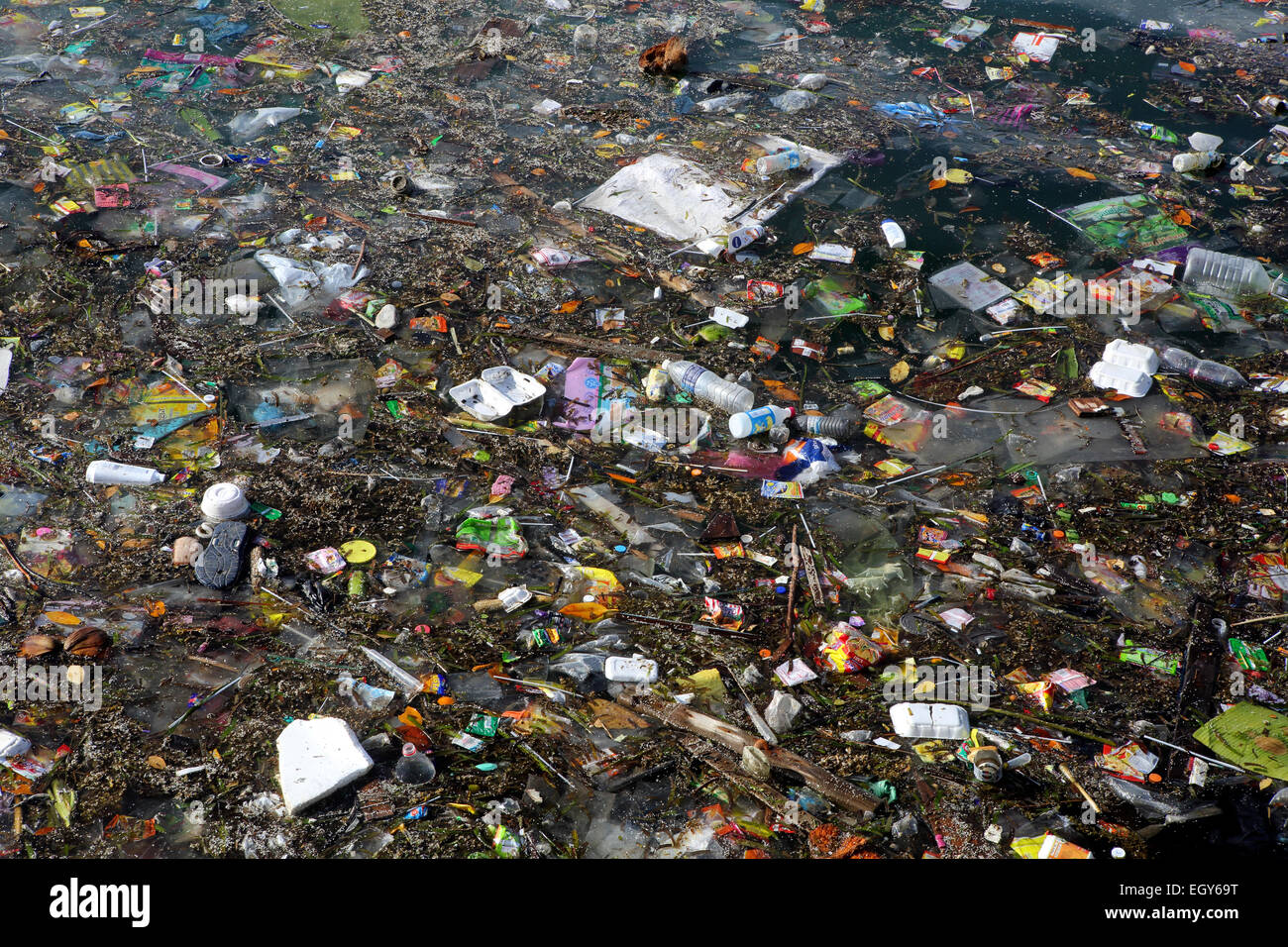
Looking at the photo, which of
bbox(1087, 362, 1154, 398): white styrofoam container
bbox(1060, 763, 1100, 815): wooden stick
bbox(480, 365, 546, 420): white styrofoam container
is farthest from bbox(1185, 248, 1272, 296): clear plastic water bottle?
bbox(480, 365, 546, 420): white styrofoam container

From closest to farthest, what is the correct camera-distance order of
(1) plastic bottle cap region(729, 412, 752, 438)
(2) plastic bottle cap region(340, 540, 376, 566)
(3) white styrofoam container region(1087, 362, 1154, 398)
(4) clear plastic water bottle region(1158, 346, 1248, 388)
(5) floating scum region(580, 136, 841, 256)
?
(2) plastic bottle cap region(340, 540, 376, 566) → (1) plastic bottle cap region(729, 412, 752, 438) → (3) white styrofoam container region(1087, 362, 1154, 398) → (4) clear plastic water bottle region(1158, 346, 1248, 388) → (5) floating scum region(580, 136, 841, 256)

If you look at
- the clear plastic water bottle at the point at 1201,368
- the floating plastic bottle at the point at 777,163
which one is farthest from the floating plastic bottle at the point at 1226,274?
the floating plastic bottle at the point at 777,163

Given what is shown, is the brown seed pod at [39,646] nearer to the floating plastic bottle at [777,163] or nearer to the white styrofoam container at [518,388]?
the white styrofoam container at [518,388]

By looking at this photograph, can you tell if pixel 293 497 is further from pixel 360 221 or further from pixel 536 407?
pixel 360 221

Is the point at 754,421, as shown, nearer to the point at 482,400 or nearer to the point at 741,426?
the point at 741,426

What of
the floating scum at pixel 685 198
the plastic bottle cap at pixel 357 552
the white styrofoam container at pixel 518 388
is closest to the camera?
the plastic bottle cap at pixel 357 552

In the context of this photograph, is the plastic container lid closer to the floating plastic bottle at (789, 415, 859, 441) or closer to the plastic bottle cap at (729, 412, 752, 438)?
the plastic bottle cap at (729, 412, 752, 438)

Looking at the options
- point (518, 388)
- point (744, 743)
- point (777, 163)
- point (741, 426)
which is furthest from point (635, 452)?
point (777, 163)
